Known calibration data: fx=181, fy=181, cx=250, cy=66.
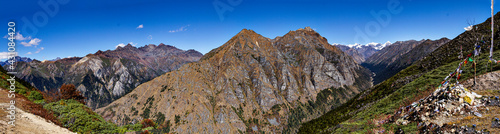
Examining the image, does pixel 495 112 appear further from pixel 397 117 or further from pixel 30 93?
pixel 30 93

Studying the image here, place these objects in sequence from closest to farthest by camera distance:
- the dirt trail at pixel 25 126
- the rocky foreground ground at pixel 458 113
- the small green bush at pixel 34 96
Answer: the dirt trail at pixel 25 126 < the rocky foreground ground at pixel 458 113 < the small green bush at pixel 34 96

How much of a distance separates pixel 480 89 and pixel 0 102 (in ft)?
220

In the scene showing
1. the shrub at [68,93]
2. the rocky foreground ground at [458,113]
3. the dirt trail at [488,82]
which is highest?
the shrub at [68,93]

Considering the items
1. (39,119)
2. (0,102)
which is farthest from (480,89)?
(0,102)

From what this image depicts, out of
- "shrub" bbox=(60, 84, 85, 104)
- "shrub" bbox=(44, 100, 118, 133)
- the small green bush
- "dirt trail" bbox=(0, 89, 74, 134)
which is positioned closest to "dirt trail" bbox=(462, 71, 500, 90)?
"dirt trail" bbox=(0, 89, 74, 134)

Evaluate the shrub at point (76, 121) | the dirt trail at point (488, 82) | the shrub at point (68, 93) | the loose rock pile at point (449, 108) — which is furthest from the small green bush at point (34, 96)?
the dirt trail at point (488, 82)

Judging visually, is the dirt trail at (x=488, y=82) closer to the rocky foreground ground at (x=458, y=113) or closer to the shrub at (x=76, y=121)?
the rocky foreground ground at (x=458, y=113)

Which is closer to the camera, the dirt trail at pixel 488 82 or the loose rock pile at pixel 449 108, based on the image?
the loose rock pile at pixel 449 108

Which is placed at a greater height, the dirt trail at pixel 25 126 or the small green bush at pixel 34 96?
the small green bush at pixel 34 96

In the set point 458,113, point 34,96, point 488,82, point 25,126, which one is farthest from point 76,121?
point 488,82

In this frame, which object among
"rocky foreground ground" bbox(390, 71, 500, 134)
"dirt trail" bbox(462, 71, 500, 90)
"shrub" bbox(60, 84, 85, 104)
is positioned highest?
"shrub" bbox(60, 84, 85, 104)

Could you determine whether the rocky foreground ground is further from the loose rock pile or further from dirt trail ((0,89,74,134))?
dirt trail ((0,89,74,134))

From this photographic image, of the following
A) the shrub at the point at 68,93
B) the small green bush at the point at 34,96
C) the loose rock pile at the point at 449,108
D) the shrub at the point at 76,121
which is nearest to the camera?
the loose rock pile at the point at 449,108

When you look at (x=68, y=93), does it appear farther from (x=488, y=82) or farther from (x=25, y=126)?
(x=488, y=82)
